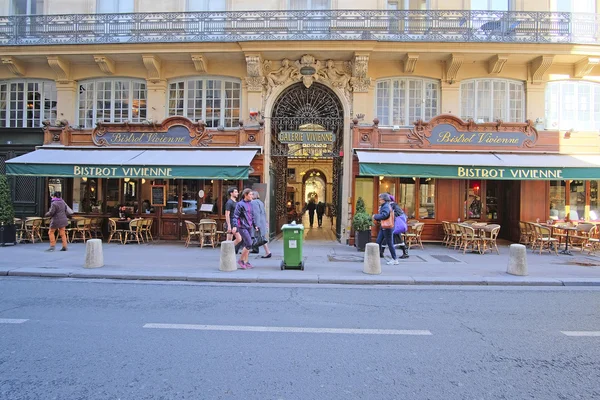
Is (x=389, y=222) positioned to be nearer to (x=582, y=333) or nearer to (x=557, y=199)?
(x=582, y=333)

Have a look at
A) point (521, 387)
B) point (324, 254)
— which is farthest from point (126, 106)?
point (521, 387)

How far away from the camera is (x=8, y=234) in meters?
12.5

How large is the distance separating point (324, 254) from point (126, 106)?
980 cm

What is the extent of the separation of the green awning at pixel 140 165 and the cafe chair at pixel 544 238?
957cm

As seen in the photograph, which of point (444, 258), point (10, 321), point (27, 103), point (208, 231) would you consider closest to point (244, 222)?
point (208, 231)

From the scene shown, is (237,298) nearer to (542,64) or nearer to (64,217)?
(64,217)

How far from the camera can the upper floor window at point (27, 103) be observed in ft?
49.7

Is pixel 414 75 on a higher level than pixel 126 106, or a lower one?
higher

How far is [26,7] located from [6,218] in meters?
8.91

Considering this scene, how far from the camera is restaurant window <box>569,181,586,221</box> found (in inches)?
550

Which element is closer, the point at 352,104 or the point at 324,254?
the point at 324,254

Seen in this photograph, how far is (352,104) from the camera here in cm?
Answer: 1405

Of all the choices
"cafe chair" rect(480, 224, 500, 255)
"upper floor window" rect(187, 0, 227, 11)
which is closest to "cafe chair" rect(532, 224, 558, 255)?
"cafe chair" rect(480, 224, 500, 255)

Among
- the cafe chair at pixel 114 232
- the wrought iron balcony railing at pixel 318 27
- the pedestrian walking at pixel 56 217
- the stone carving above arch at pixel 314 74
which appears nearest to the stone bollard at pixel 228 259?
the pedestrian walking at pixel 56 217
